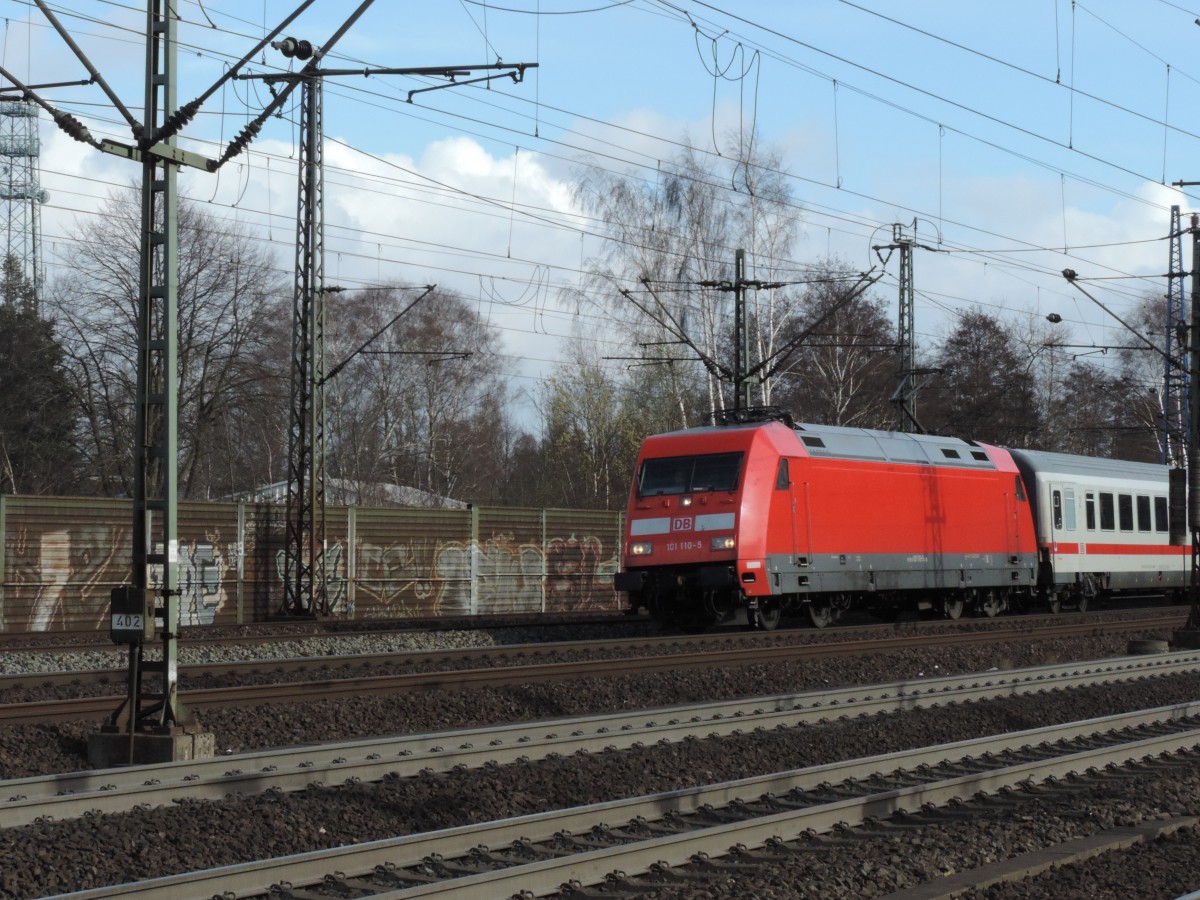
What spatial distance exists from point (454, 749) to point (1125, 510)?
24321mm

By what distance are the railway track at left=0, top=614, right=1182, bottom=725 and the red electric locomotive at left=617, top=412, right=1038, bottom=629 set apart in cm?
143

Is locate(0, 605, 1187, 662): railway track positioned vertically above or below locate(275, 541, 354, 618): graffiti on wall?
below

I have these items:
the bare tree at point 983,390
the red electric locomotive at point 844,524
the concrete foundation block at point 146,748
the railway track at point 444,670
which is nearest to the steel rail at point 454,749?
the concrete foundation block at point 146,748

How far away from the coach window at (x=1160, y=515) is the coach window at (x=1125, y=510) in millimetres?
1300

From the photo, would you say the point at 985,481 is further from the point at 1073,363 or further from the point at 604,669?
the point at 1073,363

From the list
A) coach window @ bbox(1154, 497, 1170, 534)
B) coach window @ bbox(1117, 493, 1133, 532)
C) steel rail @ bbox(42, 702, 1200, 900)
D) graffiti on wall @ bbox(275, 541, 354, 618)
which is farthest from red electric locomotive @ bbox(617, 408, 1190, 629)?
steel rail @ bbox(42, 702, 1200, 900)

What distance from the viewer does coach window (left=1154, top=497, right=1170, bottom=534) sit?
3256 cm

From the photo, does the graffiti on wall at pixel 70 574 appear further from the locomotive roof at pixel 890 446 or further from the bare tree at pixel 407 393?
the bare tree at pixel 407 393

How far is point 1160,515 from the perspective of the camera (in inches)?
1291

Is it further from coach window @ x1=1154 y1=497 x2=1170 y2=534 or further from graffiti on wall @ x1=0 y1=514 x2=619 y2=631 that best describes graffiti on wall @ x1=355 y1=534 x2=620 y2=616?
coach window @ x1=1154 y1=497 x2=1170 y2=534

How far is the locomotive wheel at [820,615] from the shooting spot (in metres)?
23.7

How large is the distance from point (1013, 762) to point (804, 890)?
15.0 ft

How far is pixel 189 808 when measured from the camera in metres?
8.37

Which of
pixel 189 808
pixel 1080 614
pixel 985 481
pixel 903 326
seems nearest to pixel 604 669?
pixel 189 808
